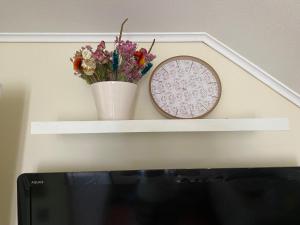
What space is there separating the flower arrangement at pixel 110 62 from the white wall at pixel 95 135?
15cm

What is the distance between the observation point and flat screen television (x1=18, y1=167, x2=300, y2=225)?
1.02 metres

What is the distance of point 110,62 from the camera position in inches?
44.1

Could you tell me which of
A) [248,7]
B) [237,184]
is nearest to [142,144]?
[237,184]

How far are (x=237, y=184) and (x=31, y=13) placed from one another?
898 mm

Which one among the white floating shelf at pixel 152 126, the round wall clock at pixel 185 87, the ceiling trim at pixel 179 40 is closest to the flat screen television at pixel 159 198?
the white floating shelf at pixel 152 126

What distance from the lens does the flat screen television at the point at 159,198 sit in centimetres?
102

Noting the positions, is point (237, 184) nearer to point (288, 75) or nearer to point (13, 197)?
point (288, 75)

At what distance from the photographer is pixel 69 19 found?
1165mm

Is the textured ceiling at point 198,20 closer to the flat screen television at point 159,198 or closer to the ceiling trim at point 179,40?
the ceiling trim at point 179,40

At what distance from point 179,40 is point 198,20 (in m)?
0.14

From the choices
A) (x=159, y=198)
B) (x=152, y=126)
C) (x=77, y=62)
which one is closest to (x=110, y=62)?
(x=77, y=62)

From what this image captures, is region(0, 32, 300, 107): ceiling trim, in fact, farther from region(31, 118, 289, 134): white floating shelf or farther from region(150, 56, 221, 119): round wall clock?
region(31, 118, 289, 134): white floating shelf

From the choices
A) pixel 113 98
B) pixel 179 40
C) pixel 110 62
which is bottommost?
pixel 113 98

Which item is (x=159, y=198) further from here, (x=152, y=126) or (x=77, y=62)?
(x=77, y=62)
